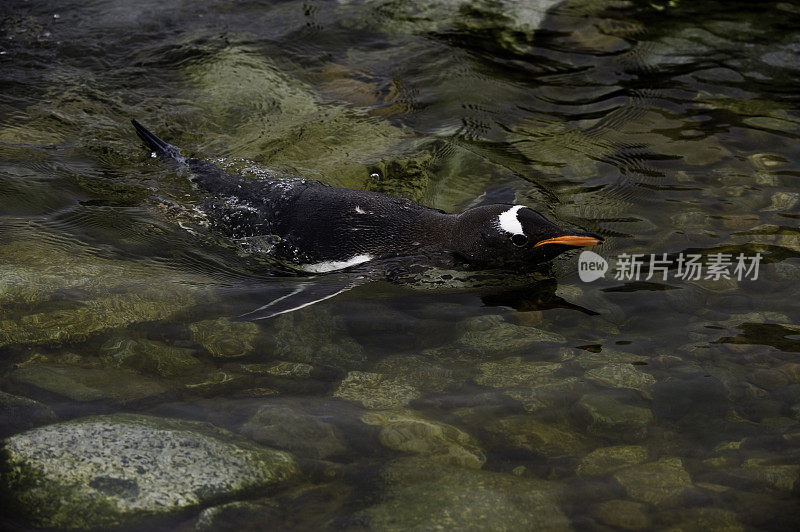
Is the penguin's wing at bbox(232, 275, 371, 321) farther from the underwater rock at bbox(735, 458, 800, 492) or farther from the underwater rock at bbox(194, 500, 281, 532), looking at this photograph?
the underwater rock at bbox(735, 458, 800, 492)

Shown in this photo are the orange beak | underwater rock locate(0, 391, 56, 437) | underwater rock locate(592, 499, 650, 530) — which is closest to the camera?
underwater rock locate(592, 499, 650, 530)

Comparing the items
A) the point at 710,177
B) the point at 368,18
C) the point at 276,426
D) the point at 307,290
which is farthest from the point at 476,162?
the point at 276,426

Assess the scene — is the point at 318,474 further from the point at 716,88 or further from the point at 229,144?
the point at 716,88

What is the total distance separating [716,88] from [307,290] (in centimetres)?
459

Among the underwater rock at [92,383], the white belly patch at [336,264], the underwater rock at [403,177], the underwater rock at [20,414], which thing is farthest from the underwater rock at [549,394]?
the underwater rock at [403,177]

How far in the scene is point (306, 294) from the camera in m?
4.48

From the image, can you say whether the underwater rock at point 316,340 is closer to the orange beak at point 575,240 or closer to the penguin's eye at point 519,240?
the penguin's eye at point 519,240

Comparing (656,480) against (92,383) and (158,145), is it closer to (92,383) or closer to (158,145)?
(92,383)

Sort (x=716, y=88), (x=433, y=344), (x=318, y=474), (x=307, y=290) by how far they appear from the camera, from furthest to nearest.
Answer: (x=716, y=88), (x=307, y=290), (x=433, y=344), (x=318, y=474)

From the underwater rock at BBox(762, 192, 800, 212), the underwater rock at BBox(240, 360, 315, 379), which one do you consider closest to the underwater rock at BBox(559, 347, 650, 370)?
the underwater rock at BBox(240, 360, 315, 379)

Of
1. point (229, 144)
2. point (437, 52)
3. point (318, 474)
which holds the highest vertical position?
point (437, 52)

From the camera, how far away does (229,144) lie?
6582mm

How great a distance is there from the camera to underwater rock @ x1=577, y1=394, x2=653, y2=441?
3514mm

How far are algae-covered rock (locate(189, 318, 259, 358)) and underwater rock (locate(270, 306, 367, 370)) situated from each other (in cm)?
14
